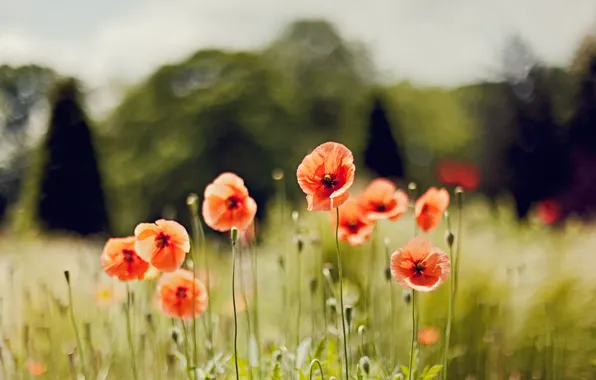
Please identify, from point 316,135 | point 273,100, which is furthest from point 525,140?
point 273,100

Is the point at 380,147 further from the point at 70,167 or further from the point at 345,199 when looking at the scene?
the point at 345,199

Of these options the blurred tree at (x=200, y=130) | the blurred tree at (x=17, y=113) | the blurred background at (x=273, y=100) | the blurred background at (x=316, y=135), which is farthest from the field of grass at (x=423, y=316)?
the blurred tree at (x=200, y=130)

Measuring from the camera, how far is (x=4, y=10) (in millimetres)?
2121

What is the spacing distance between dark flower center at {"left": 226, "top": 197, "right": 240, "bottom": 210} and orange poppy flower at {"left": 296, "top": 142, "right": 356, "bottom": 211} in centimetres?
20

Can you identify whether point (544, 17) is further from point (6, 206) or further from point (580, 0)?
point (6, 206)

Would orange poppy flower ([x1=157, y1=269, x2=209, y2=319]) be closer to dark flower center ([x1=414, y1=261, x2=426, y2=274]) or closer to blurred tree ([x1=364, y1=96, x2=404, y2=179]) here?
dark flower center ([x1=414, y1=261, x2=426, y2=274])

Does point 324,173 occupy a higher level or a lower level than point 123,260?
higher

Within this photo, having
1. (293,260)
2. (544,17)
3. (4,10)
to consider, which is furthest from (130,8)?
(544,17)

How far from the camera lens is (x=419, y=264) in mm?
1046

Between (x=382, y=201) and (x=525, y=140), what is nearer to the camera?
(x=382, y=201)

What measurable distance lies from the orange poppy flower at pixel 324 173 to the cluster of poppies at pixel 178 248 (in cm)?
17

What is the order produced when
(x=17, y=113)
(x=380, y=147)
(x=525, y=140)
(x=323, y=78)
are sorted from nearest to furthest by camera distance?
(x=17, y=113) → (x=525, y=140) → (x=380, y=147) → (x=323, y=78)

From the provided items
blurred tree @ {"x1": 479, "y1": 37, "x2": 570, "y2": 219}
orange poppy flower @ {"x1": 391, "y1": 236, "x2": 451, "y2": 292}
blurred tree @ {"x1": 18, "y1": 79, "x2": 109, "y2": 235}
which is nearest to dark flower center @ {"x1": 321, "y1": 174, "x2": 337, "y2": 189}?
orange poppy flower @ {"x1": 391, "y1": 236, "x2": 451, "y2": 292}

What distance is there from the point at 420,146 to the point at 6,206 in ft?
23.7
